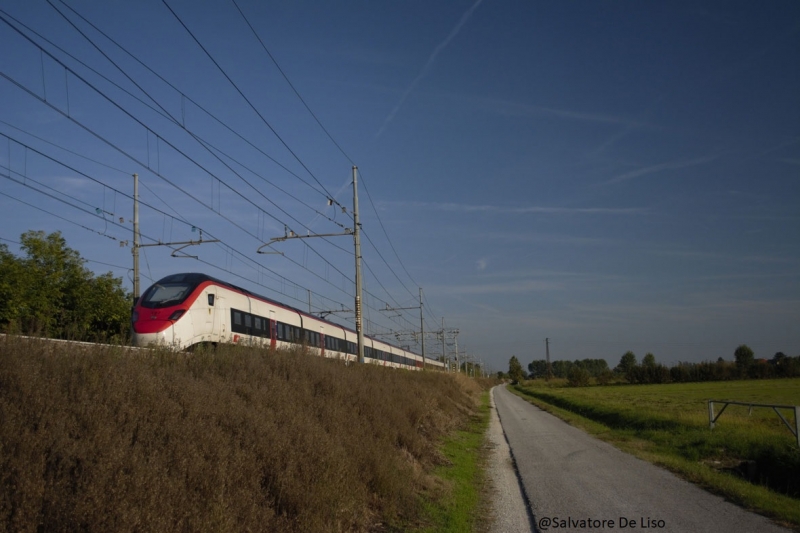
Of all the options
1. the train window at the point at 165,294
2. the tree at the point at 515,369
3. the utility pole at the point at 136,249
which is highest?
the utility pole at the point at 136,249

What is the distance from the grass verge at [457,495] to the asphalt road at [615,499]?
975 mm

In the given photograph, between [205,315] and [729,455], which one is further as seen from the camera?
[205,315]

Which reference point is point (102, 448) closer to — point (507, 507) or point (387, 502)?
point (387, 502)

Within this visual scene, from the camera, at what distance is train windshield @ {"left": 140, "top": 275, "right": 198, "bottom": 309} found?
1767 cm

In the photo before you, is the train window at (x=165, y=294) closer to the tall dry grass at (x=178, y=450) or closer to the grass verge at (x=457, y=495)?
the tall dry grass at (x=178, y=450)

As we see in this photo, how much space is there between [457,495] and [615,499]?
9.39 feet

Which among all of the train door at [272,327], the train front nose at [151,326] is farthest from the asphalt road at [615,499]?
the train door at [272,327]

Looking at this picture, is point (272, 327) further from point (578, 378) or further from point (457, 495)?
point (578, 378)

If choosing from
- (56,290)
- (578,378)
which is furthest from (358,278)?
(578,378)

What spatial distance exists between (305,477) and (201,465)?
169cm

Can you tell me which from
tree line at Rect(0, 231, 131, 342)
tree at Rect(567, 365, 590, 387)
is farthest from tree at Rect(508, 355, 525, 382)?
tree line at Rect(0, 231, 131, 342)

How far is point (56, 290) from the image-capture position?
28516mm

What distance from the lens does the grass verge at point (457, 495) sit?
29.5 feet

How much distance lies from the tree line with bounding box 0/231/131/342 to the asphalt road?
17.9 metres
